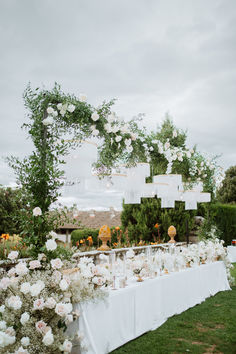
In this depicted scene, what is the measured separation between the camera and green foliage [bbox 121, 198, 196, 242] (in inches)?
441

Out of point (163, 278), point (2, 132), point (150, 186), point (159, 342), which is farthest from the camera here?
point (150, 186)

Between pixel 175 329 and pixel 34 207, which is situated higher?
pixel 34 207

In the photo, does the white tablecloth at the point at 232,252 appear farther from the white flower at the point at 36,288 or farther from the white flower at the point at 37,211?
the white flower at the point at 36,288

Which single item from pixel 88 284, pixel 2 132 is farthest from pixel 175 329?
pixel 2 132

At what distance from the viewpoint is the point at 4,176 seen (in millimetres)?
3207

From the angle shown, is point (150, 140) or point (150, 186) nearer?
point (150, 140)

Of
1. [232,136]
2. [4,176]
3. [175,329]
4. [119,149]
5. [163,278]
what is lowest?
[175,329]

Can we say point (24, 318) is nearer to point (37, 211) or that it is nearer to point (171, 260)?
point (37, 211)

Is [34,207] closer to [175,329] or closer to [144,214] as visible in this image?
[175,329]

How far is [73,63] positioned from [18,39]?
1.08m

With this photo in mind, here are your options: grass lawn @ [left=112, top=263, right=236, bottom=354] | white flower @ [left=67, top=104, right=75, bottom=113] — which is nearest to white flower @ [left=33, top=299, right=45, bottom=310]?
grass lawn @ [left=112, top=263, right=236, bottom=354]

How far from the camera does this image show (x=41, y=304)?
9.35 feet

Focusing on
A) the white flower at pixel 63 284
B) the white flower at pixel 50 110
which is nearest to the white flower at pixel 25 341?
the white flower at pixel 63 284

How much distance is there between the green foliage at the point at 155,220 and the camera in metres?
11.2
